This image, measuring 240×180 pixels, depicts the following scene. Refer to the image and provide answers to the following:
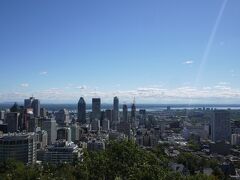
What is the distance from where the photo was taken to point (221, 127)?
212ft

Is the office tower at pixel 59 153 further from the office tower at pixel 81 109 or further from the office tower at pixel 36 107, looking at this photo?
the office tower at pixel 81 109

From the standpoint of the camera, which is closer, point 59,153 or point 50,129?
point 59,153

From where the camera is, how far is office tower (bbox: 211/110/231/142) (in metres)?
63.8

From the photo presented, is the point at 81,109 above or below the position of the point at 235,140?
above

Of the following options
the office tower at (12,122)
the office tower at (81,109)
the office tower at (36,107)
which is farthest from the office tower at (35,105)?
the office tower at (12,122)

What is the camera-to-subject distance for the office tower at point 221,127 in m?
63.8

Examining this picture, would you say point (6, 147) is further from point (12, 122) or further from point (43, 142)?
point (12, 122)

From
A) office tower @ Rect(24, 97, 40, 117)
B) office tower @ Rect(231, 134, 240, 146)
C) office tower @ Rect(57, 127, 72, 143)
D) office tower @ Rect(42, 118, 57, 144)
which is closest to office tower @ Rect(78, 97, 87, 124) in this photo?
office tower @ Rect(24, 97, 40, 117)

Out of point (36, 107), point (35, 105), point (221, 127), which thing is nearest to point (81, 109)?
point (36, 107)

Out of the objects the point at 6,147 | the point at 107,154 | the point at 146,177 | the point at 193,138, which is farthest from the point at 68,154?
the point at 193,138

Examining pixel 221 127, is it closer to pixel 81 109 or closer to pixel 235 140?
pixel 235 140

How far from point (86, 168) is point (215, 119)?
184 feet

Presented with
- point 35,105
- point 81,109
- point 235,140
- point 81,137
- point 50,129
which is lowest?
point 235,140

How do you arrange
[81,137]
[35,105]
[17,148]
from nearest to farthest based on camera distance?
[17,148], [81,137], [35,105]
